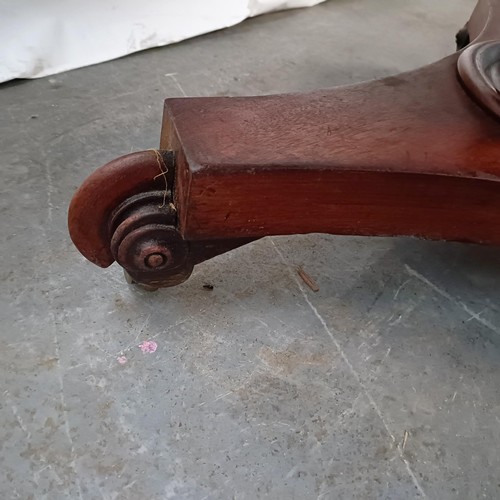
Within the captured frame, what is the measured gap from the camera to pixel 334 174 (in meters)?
0.71

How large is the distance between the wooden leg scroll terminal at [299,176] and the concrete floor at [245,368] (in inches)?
4.9

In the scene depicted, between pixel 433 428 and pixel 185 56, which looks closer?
pixel 433 428

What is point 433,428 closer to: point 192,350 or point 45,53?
point 192,350

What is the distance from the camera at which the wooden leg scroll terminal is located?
71cm

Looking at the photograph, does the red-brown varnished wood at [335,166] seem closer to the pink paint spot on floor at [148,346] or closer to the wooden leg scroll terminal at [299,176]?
the wooden leg scroll terminal at [299,176]

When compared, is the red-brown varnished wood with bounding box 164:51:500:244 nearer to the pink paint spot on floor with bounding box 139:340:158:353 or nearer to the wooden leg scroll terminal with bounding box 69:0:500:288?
the wooden leg scroll terminal with bounding box 69:0:500:288

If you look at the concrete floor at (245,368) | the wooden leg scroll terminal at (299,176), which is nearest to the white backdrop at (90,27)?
the concrete floor at (245,368)

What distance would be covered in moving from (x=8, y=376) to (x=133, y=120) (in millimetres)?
627

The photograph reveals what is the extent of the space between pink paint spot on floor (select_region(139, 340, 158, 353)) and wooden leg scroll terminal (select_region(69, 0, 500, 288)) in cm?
10

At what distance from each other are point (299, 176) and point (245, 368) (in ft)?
0.91

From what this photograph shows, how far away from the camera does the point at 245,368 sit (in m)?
0.87

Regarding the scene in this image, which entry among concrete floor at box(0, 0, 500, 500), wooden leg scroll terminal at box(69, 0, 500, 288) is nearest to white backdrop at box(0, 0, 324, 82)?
concrete floor at box(0, 0, 500, 500)

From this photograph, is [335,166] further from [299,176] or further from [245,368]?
[245,368]

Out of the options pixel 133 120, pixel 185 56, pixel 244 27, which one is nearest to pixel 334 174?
pixel 133 120
